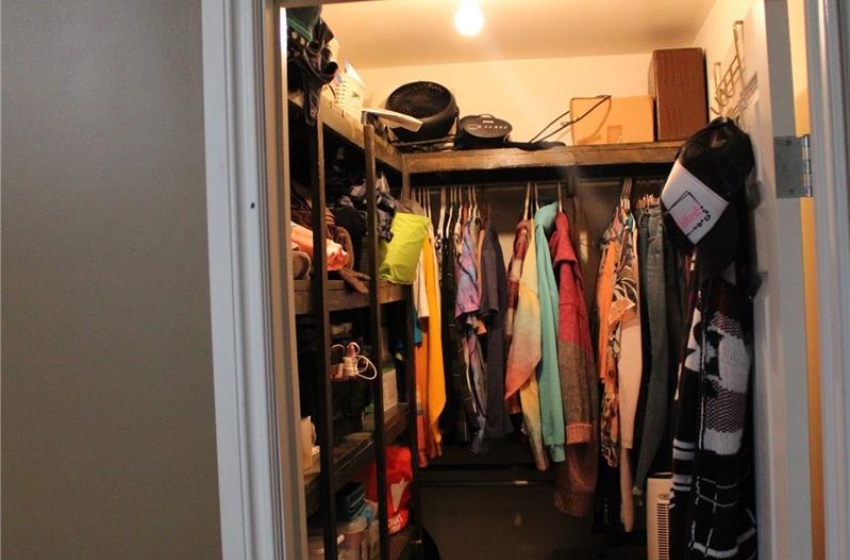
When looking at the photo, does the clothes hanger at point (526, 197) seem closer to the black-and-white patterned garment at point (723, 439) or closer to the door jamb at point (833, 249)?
the black-and-white patterned garment at point (723, 439)

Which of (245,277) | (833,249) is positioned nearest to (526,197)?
(833,249)

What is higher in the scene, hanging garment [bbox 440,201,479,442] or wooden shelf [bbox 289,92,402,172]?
wooden shelf [bbox 289,92,402,172]

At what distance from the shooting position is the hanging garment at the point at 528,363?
2186 mm

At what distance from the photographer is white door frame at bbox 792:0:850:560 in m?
0.75

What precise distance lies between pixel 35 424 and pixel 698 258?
1.13m

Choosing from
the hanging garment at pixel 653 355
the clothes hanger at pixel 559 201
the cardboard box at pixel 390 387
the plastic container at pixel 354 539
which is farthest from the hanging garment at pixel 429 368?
the hanging garment at pixel 653 355

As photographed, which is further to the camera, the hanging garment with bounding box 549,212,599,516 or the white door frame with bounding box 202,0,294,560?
the hanging garment with bounding box 549,212,599,516

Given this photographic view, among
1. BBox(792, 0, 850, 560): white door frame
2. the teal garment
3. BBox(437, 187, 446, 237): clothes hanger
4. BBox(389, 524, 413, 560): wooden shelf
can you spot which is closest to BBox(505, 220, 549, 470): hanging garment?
the teal garment

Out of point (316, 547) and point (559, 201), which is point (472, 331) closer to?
point (559, 201)

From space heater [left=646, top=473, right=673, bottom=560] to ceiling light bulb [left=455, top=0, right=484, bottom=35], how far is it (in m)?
1.68

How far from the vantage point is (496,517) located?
2699 mm

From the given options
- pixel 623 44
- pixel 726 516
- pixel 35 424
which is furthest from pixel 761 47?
pixel 623 44

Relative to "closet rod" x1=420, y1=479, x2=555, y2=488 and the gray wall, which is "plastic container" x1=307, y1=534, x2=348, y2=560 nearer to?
the gray wall

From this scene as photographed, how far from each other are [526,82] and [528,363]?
125 cm
